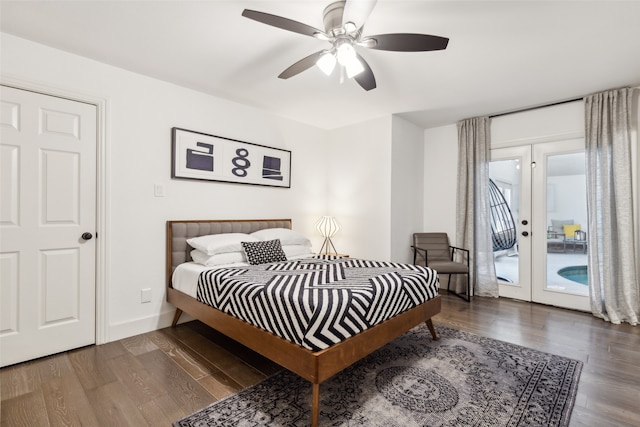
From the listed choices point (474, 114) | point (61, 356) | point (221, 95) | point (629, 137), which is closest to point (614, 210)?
point (629, 137)

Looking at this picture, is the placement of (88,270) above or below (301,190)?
below

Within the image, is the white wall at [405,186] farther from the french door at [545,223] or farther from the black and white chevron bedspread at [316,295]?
the black and white chevron bedspread at [316,295]

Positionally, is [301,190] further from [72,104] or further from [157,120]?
[72,104]

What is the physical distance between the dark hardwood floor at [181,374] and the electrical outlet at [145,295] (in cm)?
Answer: 32

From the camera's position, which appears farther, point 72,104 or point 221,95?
point 221,95

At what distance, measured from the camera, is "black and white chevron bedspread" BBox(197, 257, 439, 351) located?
5.68 ft

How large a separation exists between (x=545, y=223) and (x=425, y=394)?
121 inches

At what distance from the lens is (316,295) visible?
1864mm

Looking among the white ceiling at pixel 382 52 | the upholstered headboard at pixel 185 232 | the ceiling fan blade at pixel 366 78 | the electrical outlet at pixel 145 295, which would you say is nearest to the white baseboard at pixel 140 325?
the electrical outlet at pixel 145 295

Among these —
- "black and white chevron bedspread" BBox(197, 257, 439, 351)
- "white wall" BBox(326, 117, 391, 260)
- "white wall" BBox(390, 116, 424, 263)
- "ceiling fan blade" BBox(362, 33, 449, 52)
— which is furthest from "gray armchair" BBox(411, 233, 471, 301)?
"ceiling fan blade" BBox(362, 33, 449, 52)

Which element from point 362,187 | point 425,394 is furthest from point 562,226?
point 425,394

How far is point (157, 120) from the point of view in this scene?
3.02m

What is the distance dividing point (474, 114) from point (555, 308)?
2670mm

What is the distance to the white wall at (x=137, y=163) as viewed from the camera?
2.49 m
